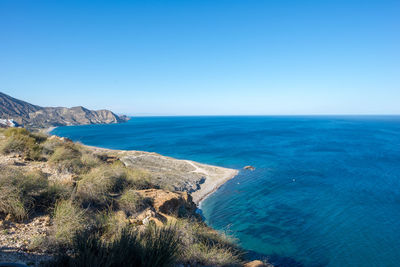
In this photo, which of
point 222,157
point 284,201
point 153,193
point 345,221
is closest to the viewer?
point 153,193

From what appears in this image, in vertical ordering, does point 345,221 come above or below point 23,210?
below

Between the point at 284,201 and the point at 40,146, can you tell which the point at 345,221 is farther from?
the point at 40,146

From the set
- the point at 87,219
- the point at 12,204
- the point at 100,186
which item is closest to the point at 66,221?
the point at 87,219

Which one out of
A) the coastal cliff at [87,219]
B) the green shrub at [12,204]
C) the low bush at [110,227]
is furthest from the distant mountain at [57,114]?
the low bush at [110,227]

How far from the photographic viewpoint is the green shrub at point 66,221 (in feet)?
14.1

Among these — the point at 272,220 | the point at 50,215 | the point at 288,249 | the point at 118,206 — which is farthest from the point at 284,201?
the point at 50,215

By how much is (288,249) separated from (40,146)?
16.1m

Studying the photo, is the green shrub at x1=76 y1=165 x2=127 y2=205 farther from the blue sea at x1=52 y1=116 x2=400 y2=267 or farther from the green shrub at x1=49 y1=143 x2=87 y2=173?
the blue sea at x1=52 y1=116 x2=400 y2=267

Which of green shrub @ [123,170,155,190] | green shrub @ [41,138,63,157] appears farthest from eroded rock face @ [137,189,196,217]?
green shrub @ [41,138,63,157]

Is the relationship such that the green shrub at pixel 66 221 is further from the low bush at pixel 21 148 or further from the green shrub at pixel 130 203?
the low bush at pixel 21 148

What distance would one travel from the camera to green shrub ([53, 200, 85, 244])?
4293mm

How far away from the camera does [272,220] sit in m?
16.4

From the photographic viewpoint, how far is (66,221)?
4895 mm

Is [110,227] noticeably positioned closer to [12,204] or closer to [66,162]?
[12,204]
